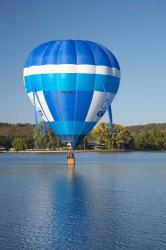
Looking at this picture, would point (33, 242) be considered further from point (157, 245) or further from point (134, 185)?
point (134, 185)

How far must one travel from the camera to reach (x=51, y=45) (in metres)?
57.5

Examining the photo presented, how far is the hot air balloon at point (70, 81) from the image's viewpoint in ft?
186

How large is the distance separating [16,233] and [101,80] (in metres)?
32.4

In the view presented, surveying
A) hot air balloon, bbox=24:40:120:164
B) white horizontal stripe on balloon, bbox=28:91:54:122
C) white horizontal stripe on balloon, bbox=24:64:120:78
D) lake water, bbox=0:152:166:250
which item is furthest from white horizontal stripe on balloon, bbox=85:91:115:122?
lake water, bbox=0:152:166:250

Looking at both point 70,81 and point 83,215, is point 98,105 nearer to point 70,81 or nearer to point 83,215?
point 70,81

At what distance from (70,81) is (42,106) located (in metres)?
4.54

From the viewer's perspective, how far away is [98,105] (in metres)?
59.0

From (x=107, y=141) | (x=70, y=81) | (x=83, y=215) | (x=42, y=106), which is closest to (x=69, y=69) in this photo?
(x=70, y=81)

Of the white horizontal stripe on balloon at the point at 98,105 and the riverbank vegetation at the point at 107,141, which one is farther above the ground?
the riverbank vegetation at the point at 107,141

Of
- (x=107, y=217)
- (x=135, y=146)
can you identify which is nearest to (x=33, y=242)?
(x=107, y=217)

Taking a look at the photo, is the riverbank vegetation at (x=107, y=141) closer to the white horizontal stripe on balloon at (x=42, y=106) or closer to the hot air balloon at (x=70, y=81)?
the white horizontal stripe on balloon at (x=42, y=106)

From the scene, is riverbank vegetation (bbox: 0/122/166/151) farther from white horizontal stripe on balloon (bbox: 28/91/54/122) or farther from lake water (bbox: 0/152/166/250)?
lake water (bbox: 0/152/166/250)

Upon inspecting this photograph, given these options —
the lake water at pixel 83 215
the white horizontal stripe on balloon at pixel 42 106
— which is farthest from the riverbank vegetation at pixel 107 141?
the lake water at pixel 83 215

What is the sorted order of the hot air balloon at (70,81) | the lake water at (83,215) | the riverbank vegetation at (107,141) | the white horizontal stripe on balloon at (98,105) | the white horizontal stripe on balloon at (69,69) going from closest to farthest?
the lake water at (83,215) → the white horizontal stripe on balloon at (69,69) → the hot air balloon at (70,81) → the white horizontal stripe on balloon at (98,105) → the riverbank vegetation at (107,141)
